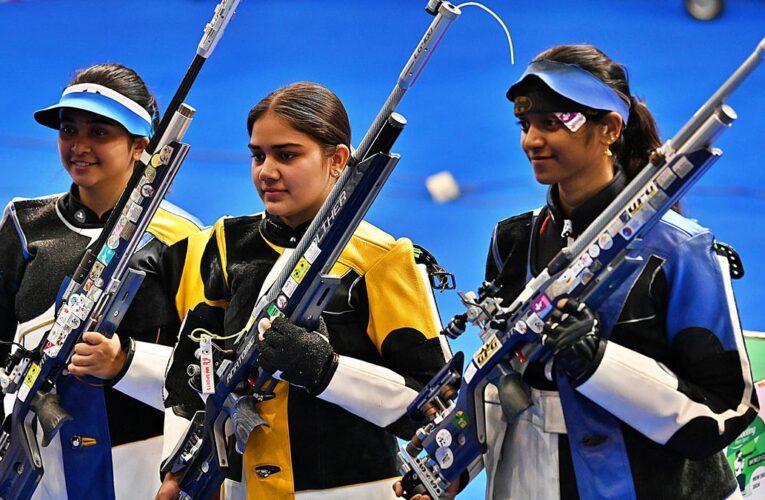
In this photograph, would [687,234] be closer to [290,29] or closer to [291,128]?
[291,128]

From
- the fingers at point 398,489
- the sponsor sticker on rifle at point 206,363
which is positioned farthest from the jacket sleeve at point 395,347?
the sponsor sticker on rifle at point 206,363

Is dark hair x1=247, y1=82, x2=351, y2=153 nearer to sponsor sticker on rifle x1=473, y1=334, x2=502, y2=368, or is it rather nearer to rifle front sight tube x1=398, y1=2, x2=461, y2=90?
rifle front sight tube x1=398, y1=2, x2=461, y2=90

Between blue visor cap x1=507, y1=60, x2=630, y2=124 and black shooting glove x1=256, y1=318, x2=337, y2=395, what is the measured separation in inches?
24.1

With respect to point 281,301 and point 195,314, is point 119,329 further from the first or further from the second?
point 281,301

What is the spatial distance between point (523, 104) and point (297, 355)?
0.60m

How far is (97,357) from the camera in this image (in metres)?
2.54

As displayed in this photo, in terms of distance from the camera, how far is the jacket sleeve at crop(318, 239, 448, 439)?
224 cm

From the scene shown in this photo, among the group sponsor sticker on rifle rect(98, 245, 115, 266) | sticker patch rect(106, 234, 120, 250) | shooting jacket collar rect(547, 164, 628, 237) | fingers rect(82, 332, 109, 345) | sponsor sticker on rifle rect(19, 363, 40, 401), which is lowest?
sponsor sticker on rifle rect(19, 363, 40, 401)

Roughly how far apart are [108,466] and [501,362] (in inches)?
42.4

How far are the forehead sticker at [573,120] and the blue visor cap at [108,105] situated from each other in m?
1.11

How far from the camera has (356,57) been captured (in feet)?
12.5

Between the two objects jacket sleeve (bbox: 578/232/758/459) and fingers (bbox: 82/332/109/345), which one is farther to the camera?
fingers (bbox: 82/332/109/345)

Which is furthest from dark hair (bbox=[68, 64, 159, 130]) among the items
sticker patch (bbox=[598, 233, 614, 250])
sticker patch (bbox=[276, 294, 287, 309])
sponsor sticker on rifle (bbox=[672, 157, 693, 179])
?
sponsor sticker on rifle (bbox=[672, 157, 693, 179])

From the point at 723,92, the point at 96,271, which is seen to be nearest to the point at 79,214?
the point at 96,271
